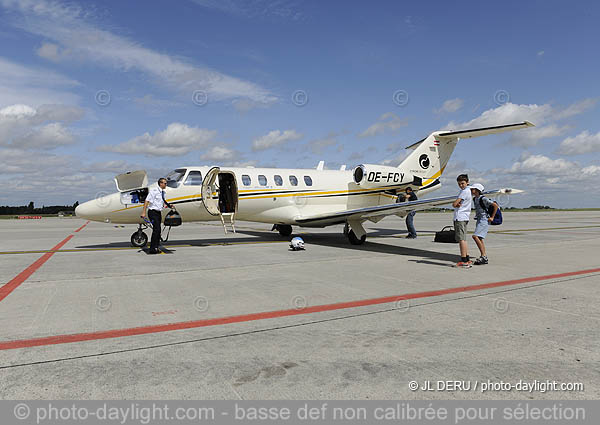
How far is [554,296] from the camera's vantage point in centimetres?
636

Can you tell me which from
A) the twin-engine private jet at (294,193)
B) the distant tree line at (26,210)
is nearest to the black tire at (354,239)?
the twin-engine private jet at (294,193)

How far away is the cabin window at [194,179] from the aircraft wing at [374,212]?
3779 mm

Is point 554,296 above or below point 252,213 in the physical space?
below

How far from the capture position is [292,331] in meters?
4.59

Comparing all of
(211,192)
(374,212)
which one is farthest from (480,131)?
(211,192)

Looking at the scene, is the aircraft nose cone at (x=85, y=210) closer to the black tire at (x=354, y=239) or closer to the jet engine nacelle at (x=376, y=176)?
the black tire at (x=354, y=239)

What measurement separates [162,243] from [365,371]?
12856 millimetres

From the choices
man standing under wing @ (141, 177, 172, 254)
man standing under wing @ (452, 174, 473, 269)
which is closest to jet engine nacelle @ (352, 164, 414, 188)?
man standing under wing @ (452, 174, 473, 269)

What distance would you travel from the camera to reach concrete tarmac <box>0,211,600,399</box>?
3.23m

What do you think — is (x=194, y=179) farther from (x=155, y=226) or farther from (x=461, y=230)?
(x=461, y=230)

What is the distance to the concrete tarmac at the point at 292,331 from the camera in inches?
127

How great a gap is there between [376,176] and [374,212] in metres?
3.81
